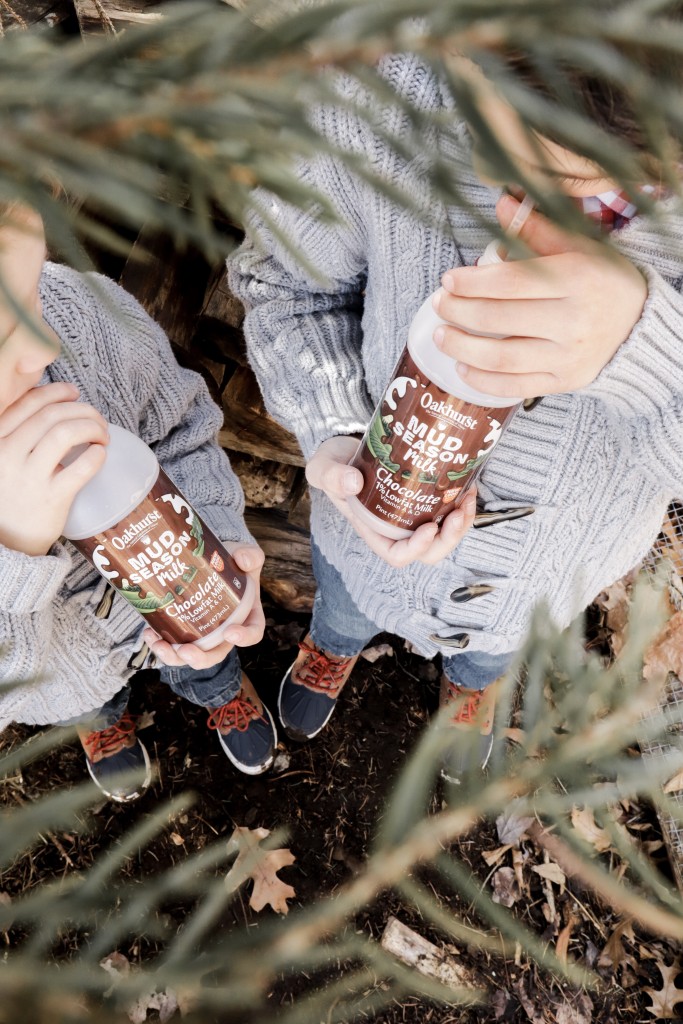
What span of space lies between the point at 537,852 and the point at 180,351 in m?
1.30

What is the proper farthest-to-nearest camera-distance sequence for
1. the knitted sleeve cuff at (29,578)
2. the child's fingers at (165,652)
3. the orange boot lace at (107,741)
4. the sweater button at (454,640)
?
the orange boot lace at (107,741), the sweater button at (454,640), the child's fingers at (165,652), the knitted sleeve cuff at (29,578)

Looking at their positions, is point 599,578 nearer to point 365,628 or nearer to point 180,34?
point 365,628

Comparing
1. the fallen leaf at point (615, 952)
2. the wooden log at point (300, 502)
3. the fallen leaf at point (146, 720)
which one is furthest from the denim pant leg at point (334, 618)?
the fallen leaf at point (615, 952)

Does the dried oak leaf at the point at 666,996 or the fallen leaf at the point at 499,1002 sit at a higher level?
the dried oak leaf at the point at 666,996

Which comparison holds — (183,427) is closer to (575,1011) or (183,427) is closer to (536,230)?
(536,230)

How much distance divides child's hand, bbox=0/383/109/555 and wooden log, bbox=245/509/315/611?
0.78 m

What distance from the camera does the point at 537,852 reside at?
1606 mm

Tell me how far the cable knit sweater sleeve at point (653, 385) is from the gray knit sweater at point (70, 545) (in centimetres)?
54

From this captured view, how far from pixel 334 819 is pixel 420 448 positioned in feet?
3.73

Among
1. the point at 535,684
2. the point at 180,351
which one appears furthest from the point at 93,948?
the point at 180,351

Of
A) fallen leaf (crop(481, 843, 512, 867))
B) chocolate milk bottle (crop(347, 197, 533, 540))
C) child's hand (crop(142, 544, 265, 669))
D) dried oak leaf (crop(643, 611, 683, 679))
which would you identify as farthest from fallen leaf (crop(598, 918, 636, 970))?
chocolate milk bottle (crop(347, 197, 533, 540))

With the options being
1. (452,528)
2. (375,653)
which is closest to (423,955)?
(375,653)

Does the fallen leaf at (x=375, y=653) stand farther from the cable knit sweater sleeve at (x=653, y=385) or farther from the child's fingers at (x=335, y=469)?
the cable knit sweater sleeve at (x=653, y=385)

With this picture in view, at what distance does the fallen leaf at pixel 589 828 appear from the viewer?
1.53 meters
